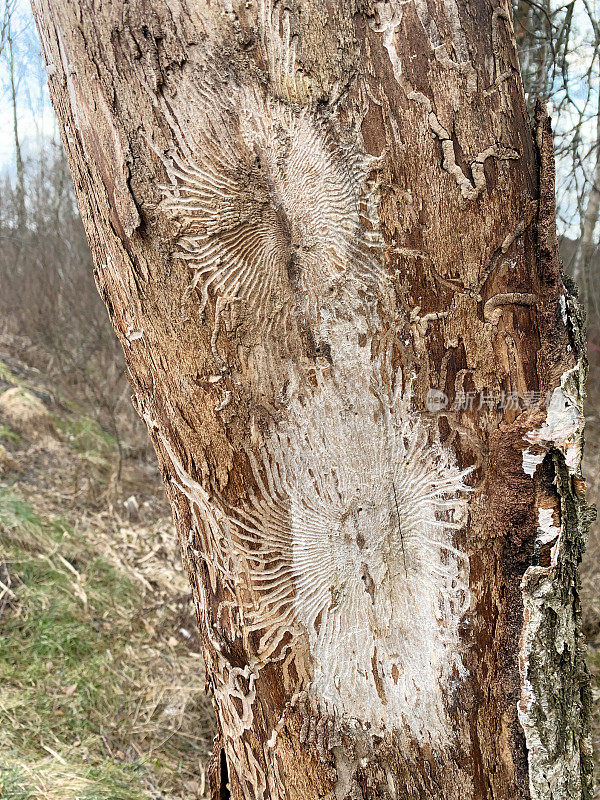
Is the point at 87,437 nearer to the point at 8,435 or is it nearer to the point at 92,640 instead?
the point at 8,435

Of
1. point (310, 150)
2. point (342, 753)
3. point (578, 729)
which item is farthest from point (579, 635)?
point (310, 150)

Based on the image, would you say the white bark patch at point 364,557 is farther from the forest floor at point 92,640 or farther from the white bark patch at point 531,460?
the forest floor at point 92,640

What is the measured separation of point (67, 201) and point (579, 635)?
7.98 meters

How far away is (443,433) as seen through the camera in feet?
3.26

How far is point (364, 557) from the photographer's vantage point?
104cm

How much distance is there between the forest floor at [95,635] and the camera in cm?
247

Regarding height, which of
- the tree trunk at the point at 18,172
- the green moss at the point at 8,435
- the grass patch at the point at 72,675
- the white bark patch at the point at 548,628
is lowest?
the grass patch at the point at 72,675

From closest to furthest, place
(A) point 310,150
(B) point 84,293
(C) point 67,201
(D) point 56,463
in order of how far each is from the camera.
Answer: (A) point 310,150 → (D) point 56,463 → (B) point 84,293 → (C) point 67,201

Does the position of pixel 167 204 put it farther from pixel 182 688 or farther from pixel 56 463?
pixel 56 463

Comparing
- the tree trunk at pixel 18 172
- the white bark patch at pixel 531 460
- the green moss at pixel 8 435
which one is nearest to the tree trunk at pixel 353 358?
the white bark patch at pixel 531 460

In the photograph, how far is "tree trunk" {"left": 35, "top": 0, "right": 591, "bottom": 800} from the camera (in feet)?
2.96

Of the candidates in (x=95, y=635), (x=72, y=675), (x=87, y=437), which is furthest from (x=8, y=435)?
(x=72, y=675)

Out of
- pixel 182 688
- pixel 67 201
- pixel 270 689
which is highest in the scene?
pixel 67 201

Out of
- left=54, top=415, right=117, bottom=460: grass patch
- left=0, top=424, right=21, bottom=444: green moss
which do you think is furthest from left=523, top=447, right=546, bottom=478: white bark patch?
left=0, top=424, right=21, bottom=444: green moss
